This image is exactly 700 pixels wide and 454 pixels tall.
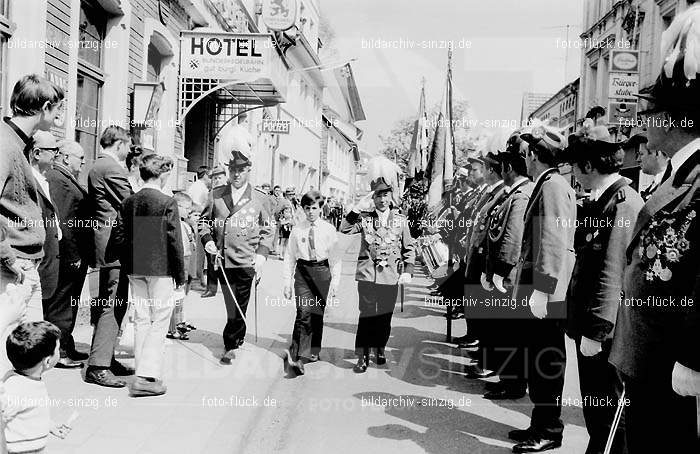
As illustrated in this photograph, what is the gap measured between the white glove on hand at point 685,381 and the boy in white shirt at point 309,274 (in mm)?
4493

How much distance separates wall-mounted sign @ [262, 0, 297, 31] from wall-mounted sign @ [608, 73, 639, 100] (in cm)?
829

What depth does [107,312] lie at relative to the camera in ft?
18.9

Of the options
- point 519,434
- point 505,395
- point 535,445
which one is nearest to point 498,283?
point 505,395

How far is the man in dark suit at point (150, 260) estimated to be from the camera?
5457 millimetres

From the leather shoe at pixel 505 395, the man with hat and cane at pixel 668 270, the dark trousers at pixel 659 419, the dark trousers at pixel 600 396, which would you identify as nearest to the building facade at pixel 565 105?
the leather shoe at pixel 505 395

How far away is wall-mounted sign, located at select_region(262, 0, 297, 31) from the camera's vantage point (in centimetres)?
1817

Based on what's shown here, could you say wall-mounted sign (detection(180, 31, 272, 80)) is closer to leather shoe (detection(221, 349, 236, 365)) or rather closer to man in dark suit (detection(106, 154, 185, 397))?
leather shoe (detection(221, 349, 236, 365))

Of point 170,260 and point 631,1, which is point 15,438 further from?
point 631,1

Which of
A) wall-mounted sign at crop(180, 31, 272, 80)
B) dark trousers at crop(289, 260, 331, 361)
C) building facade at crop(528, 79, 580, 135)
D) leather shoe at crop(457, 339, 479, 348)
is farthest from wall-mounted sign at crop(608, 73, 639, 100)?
building facade at crop(528, 79, 580, 135)

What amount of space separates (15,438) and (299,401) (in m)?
2.84

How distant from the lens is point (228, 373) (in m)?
6.32

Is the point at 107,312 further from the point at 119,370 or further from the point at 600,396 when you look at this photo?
the point at 600,396

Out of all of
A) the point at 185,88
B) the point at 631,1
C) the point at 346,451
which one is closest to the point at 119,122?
the point at 185,88

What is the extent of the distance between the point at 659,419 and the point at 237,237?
493 centimetres
